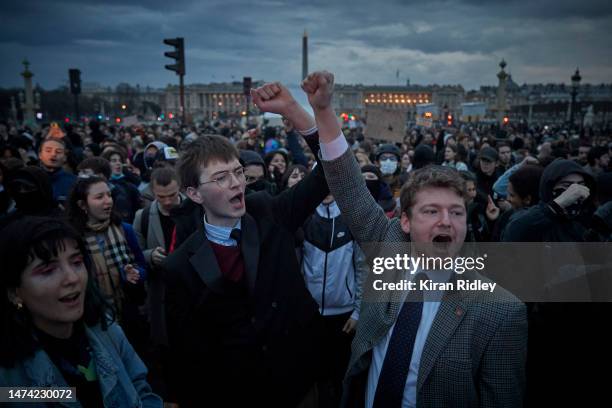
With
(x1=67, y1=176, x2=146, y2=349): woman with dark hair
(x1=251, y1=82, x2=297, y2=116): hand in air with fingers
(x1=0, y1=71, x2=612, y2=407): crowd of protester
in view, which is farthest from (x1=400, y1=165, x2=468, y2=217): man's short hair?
(x1=67, y1=176, x2=146, y2=349): woman with dark hair

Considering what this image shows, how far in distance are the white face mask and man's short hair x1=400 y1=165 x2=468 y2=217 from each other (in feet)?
14.0

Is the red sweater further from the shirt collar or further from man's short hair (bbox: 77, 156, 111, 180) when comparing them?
man's short hair (bbox: 77, 156, 111, 180)

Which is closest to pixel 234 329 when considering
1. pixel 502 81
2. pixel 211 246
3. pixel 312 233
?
pixel 211 246

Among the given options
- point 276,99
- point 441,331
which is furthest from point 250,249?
point 441,331

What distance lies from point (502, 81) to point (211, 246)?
38405 millimetres

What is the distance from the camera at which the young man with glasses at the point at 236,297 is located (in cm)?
209

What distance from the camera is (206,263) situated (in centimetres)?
208

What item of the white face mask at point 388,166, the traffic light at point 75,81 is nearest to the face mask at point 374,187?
the white face mask at point 388,166

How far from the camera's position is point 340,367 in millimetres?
3803

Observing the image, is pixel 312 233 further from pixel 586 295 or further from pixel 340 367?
pixel 586 295

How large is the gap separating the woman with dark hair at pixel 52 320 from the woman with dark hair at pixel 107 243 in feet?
5.00

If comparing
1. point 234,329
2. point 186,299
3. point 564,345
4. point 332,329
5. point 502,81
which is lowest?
point 332,329

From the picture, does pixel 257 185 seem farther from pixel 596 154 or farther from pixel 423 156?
pixel 596 154

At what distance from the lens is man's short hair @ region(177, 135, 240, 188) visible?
2.21m
